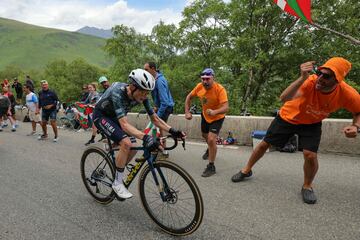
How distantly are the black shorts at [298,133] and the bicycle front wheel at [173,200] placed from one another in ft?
6.29

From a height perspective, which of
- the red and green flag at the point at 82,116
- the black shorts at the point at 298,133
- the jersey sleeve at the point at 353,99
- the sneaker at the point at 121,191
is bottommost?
the red and green flag at the point at 82,116

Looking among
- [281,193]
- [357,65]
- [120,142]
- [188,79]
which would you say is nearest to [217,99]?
[281,193]

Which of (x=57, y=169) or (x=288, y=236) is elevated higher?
(x=288, y=236)

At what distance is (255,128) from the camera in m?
8.11

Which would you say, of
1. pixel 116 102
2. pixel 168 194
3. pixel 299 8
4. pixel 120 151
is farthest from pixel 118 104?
pixel 299 8

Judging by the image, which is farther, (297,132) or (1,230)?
(297,132)

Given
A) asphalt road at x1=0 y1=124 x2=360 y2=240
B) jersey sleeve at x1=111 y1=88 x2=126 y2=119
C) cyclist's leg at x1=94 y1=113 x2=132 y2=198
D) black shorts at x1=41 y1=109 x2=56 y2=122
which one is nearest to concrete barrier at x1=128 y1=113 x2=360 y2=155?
asphalt road at x1=0 y1=124 x2=360 y2=240

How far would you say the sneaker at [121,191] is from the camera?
12.1 feet

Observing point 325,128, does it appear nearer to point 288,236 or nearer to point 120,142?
point 288,236

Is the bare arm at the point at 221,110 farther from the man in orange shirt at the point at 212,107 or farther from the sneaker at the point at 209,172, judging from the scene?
the sneaker at the point at 209,172

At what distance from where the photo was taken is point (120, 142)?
3.72 m

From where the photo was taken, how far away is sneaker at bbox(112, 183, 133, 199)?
3.68m

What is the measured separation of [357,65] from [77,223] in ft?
66.7

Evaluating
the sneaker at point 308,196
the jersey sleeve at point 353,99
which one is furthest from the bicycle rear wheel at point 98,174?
the jersey sleeve at point 353,99
